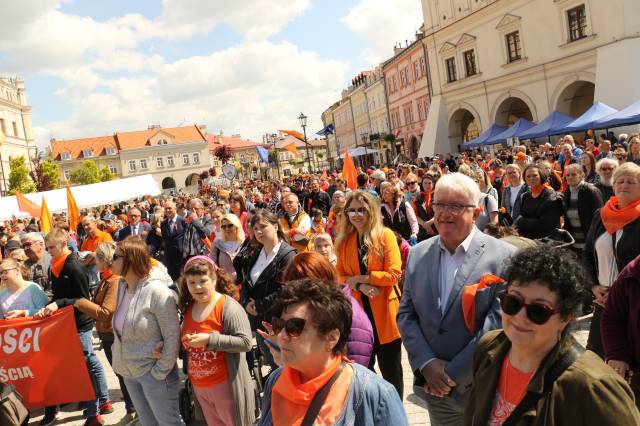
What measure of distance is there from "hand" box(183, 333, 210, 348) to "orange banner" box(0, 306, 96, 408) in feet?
7.19

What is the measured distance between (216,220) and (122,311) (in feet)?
14.1

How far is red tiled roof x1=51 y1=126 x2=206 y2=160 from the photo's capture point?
8712 cm

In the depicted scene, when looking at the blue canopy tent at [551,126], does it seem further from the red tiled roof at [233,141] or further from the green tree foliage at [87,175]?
the red tiled roof at [233,141]

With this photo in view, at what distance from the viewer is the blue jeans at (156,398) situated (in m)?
4.32

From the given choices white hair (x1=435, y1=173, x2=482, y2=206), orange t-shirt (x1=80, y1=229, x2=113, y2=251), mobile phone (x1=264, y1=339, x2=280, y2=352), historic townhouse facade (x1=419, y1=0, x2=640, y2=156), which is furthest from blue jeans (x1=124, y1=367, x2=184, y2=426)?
historic townhouse facade (x1=419, y1=0, x2=640, y2=156)

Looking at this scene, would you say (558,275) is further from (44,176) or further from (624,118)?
(44,176)

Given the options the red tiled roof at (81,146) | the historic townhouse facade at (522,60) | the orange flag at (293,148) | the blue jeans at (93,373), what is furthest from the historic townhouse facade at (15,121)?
the blue jeans at (93,373)

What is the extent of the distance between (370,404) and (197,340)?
204 centimetres

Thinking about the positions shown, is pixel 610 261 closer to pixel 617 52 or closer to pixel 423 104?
pixel 617 52

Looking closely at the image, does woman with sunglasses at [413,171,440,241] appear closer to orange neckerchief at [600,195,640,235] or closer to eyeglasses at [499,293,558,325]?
orange neckerchief at [600,195,640,235]

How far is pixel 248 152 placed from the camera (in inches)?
4562

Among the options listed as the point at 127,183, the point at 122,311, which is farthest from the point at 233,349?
the point at 127,183

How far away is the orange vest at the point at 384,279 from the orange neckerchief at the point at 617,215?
5.04 ft

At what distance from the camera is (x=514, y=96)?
99.7ft
